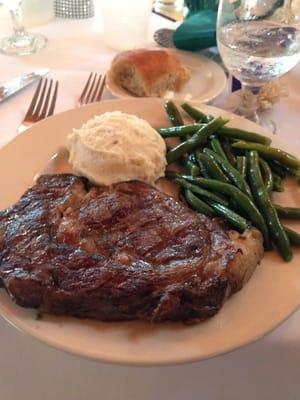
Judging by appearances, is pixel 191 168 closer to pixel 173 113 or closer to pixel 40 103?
pixel 173 113

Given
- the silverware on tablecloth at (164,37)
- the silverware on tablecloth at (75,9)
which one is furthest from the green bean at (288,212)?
the silverware on tablecloth at (75,9)

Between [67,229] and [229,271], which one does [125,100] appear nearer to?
[67,229]

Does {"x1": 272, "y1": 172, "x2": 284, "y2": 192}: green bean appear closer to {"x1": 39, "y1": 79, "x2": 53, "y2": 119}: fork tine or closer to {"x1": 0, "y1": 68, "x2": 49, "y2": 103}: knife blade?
{"x1": 39, "y1": 79, "x2": 53, "y2": 119}: fork tine

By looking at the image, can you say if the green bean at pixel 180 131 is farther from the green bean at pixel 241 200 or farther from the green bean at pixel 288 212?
the green bean at pixel 288 212

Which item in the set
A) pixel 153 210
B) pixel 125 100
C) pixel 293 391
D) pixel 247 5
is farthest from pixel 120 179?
pixel 247 5

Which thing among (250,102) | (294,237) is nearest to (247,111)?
(250,102)
